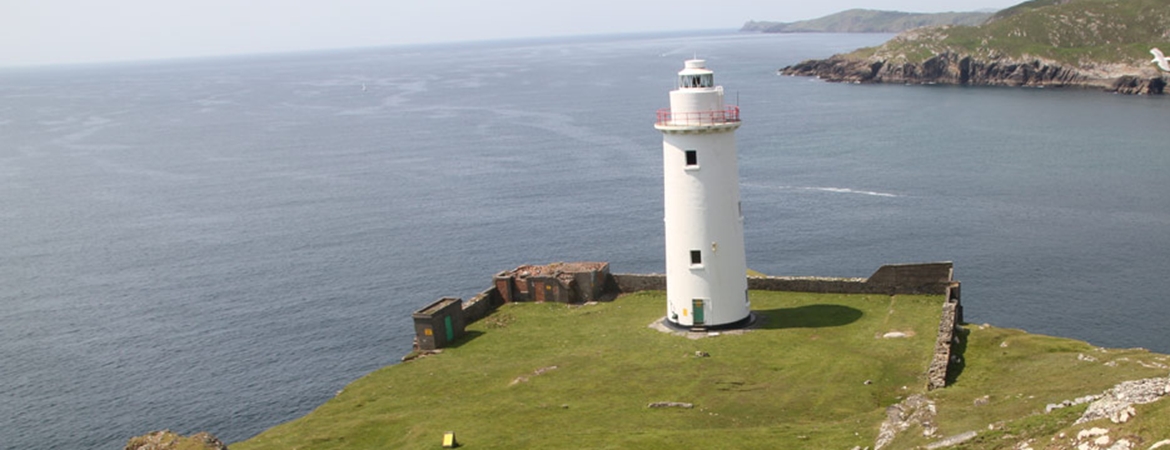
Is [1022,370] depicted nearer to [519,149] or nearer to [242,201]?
[242,201]

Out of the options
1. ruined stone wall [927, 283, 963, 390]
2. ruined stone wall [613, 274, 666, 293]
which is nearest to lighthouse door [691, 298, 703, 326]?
ruined stone wall [613, 274, 666, 293]

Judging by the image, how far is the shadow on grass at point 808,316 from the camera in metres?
37.8

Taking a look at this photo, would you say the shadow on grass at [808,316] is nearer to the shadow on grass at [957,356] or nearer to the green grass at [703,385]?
the green grass at [703,385]

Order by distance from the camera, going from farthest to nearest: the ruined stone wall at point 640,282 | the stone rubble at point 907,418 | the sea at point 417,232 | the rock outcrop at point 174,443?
the sea at point 417,232, the ruined stone wall at point 640,282, the rock outcrop at point 174,443, the stone rubble at point 907,418

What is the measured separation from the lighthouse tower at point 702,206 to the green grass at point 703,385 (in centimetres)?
174

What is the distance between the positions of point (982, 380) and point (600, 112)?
146405 millimetres

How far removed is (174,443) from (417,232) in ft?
213

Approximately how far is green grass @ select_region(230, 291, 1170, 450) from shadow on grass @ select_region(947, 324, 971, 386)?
270 mm

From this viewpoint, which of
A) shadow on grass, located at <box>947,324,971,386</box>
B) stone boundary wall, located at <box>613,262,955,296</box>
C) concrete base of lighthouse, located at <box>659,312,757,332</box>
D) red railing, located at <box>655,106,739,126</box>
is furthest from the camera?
stone boundary wall, located at <box>613,262,955,296</box>

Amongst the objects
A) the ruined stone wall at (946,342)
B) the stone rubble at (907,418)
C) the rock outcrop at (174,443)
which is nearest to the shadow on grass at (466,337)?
the rock outcrop at (174,443)

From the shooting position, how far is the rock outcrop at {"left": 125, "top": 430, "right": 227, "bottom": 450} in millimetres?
25031

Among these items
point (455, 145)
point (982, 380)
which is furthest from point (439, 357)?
point (455, 145)

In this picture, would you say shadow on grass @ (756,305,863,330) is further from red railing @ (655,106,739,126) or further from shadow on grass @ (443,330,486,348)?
shadow on grass @ (443,330,486,348)

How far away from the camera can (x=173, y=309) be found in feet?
231
